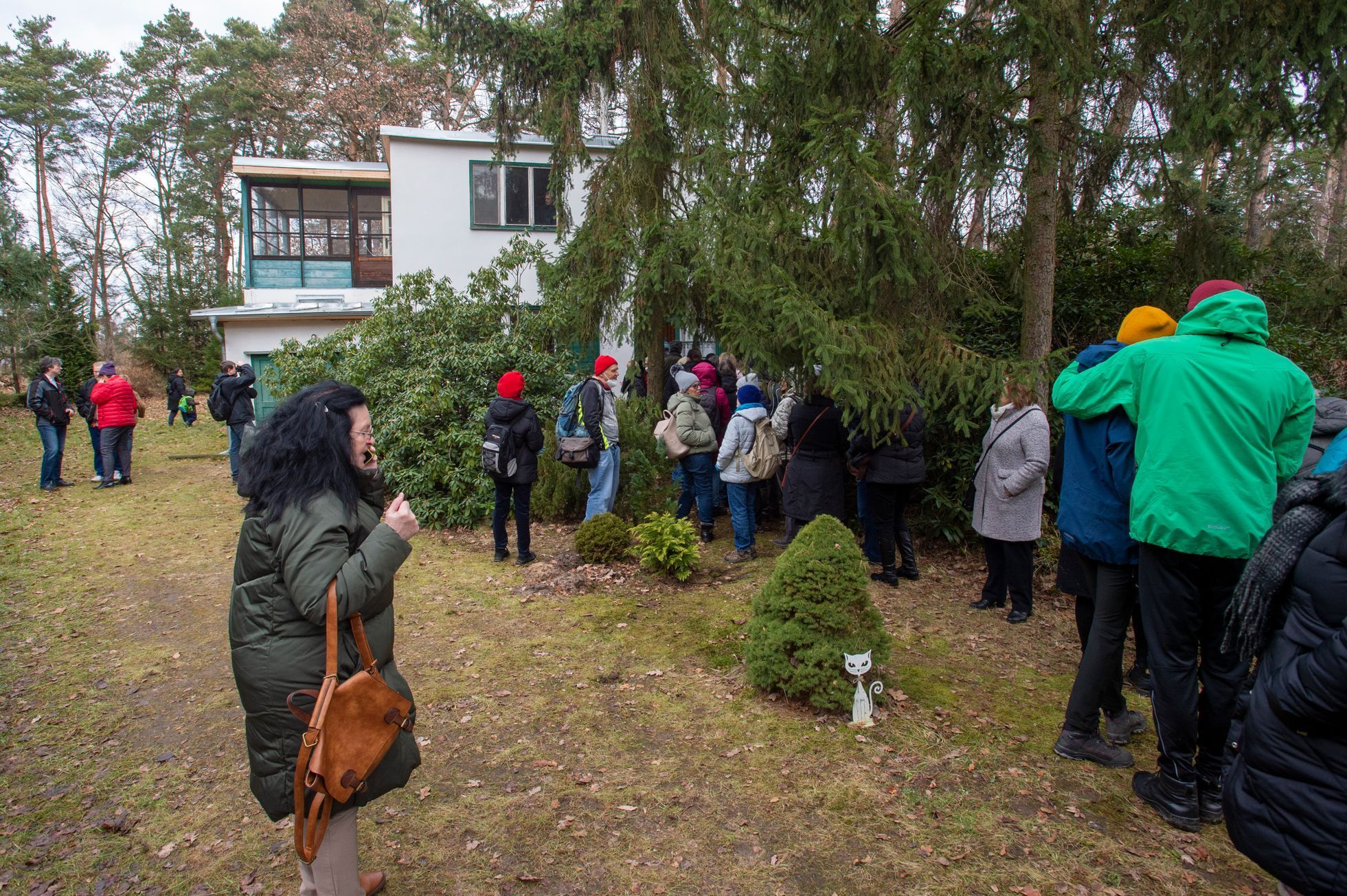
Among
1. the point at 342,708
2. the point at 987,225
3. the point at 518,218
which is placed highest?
the point at 518,218

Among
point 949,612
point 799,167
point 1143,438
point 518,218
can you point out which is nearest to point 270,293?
point 518,218

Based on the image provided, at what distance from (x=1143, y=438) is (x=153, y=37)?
41079 mm

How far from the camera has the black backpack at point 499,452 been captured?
7367 millimetres

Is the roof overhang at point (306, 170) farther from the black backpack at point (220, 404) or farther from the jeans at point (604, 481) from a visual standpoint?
the jeans at point (604, 481)

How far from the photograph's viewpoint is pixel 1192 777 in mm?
3455

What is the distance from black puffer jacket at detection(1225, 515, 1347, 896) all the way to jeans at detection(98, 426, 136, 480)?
550 inches

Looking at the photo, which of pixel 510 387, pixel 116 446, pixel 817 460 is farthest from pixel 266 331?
pixel 817 460

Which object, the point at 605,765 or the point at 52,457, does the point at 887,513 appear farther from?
the point at 52,457

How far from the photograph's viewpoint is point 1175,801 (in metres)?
3.45

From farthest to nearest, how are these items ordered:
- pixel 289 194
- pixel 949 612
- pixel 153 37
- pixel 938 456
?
pixel 153 37
pixel 289 194
pixel 938 456
pixel 949 612

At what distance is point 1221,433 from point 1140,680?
2.33 m

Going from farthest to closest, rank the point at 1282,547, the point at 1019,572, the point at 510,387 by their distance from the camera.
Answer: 1. the point at 510,387
2. the point at 1019,572
3. the point at 1282,547

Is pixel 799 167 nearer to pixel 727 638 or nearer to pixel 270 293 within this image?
pixel 727 638

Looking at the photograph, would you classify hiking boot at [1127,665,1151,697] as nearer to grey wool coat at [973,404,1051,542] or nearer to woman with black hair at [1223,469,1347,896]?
grey wool coat at [973,404,1051,542]
